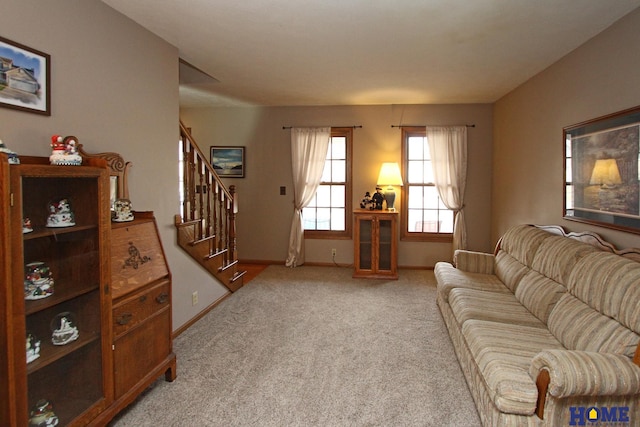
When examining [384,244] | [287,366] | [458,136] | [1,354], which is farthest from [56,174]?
[458,136]

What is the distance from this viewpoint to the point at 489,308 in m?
2.89

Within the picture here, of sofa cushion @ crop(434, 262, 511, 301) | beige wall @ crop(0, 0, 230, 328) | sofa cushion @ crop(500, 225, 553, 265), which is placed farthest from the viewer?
sofa cushion @ crop(434, 262, 511, 301)

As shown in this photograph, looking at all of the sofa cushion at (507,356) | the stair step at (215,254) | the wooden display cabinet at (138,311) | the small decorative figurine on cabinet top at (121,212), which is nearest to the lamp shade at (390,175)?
the stair step at (215,254)

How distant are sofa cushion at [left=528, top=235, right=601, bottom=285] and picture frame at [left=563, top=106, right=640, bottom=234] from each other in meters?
0.33

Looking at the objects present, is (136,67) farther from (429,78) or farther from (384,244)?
(384,244)

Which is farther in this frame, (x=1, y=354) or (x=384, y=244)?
(x=384, y=244)

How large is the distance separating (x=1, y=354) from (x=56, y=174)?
774 millimetres

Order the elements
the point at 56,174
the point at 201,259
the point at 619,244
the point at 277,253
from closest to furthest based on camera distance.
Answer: the point at 56,174, the point at 619,244, the point at 201,259, the point at 277,253

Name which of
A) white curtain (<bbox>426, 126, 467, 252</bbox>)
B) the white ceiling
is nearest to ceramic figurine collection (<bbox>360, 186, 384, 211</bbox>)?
white curtain (<bbox>426, 126, 467, 252</bbox>)

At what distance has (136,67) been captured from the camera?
2.94 metres

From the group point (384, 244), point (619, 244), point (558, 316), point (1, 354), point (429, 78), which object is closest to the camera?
point (1, 354)

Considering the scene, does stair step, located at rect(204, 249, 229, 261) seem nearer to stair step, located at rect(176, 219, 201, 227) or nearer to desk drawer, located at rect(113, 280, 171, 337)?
stair step, located at rect(176, 219, 201, 227)

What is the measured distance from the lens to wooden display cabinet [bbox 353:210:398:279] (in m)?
5.44

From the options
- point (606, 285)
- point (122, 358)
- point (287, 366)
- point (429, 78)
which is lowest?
point (287, 366)
